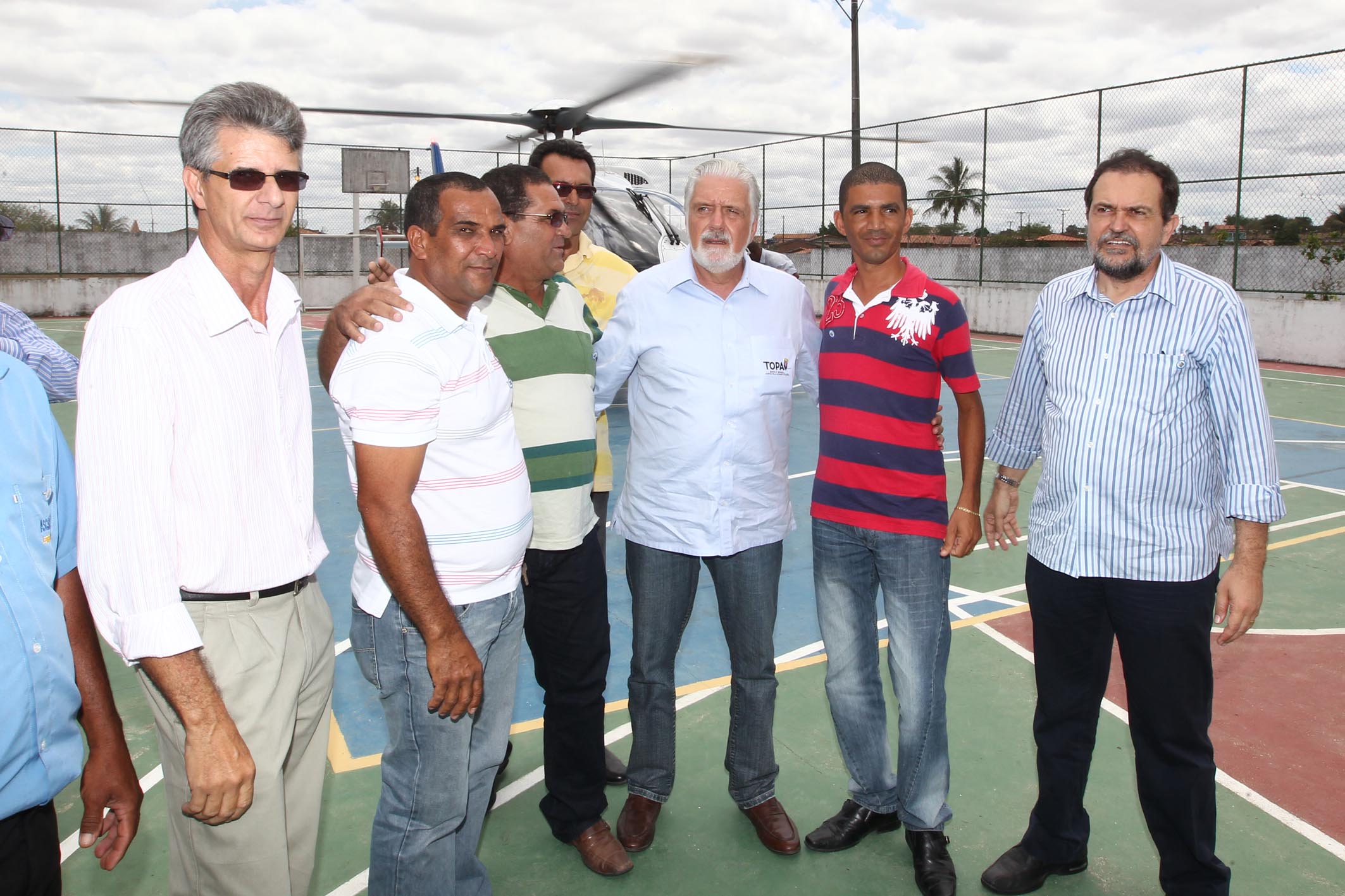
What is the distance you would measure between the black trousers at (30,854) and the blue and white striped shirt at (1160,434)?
2.56 meters

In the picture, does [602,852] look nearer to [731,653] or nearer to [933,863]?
[731,653]

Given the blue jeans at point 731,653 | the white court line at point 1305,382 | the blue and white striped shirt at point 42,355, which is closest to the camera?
the blue and white striped shirt at point 42,355

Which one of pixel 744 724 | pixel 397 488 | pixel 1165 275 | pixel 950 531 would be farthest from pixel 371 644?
pixel 1165 275

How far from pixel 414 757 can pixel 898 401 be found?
1.73 meters

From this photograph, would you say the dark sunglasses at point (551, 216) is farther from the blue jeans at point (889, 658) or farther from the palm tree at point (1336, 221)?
the palm tree at point (1336, 221)

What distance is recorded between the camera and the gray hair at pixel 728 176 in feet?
10.4

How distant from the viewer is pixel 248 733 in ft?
6.51

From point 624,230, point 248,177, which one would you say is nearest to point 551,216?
point 248,177

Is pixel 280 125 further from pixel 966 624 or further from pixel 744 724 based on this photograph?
pixel 966 624

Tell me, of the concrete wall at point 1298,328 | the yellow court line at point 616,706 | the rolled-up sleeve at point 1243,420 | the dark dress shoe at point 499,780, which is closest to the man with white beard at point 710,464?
the yellow court line at point 616,706

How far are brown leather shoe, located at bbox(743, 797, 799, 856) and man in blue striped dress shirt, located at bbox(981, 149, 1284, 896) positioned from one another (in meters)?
1.06

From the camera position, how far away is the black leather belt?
6.25 feet

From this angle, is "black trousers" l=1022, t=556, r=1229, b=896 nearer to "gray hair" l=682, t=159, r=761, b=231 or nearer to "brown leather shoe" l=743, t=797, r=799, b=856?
"brown leather shoe" l=743, t=797, r=799, b=856

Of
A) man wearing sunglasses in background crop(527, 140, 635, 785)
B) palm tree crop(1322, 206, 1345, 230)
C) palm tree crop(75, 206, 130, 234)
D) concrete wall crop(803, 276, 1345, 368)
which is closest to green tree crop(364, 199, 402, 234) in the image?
palm tree crop(75, 206, 130, 234)
